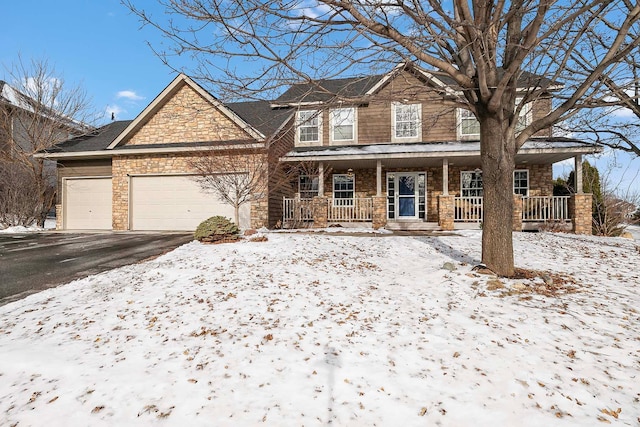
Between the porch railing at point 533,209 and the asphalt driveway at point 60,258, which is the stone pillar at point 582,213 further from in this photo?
the asphalt driveway at point 60,258

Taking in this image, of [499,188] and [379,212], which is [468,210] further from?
[499,188]

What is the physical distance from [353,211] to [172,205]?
751 cm

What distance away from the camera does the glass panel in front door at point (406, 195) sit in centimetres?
1382

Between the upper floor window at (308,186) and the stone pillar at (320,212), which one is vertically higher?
the upper floor window at (308,186)

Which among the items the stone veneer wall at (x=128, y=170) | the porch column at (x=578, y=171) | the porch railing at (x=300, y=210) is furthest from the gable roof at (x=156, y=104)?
the porch column at (x=578, y=171)

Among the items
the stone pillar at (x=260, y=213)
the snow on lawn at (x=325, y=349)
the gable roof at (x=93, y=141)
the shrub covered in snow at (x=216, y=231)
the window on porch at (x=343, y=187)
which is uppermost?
the gable roof at (x=93, y=141)

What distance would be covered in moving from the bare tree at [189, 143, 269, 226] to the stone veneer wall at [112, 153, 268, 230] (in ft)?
8.76

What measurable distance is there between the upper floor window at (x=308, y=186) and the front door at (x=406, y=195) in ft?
10.6

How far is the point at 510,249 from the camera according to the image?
5.35 metres

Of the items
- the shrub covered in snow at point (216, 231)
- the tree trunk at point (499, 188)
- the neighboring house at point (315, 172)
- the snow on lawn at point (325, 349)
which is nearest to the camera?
the snow on lawn at point (325, 349)

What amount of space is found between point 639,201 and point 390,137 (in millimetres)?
10236

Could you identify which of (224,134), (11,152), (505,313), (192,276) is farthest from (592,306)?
(11,152)

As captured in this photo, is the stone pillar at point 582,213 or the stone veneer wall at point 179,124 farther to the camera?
the stone veneer wall at point 179,124

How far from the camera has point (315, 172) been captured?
13672mm
